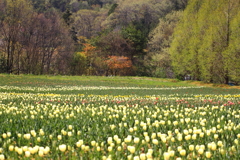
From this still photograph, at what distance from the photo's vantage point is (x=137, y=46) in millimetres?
46250

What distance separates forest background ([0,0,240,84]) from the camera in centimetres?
2933

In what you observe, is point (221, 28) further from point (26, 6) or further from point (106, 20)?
point (106, 20)

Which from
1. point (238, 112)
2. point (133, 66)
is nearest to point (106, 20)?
point (133, 66)

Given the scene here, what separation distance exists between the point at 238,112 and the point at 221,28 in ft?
85.5

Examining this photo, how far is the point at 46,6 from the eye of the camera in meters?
71.6

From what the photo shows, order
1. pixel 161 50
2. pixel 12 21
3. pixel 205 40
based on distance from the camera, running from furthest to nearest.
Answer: pixel 161 50 → pixel 12 21 → pixel 205 40

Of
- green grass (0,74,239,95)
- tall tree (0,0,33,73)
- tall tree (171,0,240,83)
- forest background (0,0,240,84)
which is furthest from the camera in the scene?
tall tree (0,0,33,73)

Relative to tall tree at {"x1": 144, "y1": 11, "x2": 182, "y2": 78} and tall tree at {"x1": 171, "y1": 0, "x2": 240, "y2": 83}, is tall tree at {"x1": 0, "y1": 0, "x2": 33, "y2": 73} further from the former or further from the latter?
tall tree at {"x1": 144, "y1": 11, "x2": 182, "y2": 78}

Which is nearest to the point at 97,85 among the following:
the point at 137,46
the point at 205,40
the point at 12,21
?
the point at 205,40

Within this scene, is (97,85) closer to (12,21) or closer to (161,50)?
(12,21)

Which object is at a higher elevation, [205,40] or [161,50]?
[161,50]

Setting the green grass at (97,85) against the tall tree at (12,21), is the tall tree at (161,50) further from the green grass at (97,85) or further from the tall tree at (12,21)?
the tall tree at (12,21)

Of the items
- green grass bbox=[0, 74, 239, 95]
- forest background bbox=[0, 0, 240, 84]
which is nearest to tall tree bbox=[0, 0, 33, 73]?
forest background bbox=[0, 0, 240, 84]

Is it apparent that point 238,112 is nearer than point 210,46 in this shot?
Yes
